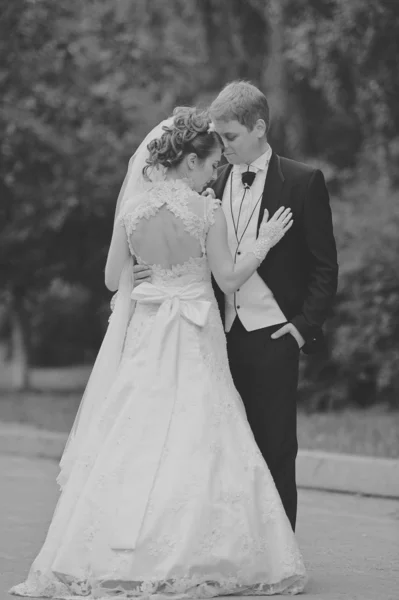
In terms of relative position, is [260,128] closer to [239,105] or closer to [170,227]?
[239,105]

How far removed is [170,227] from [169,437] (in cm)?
94

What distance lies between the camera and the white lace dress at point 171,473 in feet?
16.4

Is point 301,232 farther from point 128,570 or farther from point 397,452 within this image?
point 397,452

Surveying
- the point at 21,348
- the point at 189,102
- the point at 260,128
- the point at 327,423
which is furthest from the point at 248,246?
the point at 189,102

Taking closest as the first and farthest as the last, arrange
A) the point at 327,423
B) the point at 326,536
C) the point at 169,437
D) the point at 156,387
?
the point at 169,437 < the point at 156,387 < the point at 326,536 < the point at 327,423

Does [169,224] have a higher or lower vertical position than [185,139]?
lower

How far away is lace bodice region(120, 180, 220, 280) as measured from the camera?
541 cm

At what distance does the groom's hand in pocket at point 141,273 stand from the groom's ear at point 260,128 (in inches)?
31.2

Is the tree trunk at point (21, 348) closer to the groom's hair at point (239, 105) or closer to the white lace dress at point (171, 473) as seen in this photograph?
the white lace dress at point (171, 473)

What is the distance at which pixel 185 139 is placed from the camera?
540cm

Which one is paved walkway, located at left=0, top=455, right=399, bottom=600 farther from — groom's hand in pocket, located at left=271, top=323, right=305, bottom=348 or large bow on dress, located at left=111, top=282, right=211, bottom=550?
groom's hand in pocket, located at left=271, top=323, right=305, bottom=348

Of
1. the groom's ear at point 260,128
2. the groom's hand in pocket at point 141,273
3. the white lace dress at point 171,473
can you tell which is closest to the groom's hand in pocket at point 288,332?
the white lace dress at point 171,473

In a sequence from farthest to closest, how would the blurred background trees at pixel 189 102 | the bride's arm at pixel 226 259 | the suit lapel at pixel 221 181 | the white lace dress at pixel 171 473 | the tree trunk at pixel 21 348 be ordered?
the tree trunk at pixel 21 348, the blurred background trees at pixel 189 102, the suit lapel at pixel 221 181, the bride's arm at pixel 226 259, the white lace dress at pixel 171 473

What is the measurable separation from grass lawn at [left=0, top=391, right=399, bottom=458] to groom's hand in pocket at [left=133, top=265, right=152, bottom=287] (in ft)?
14.6
